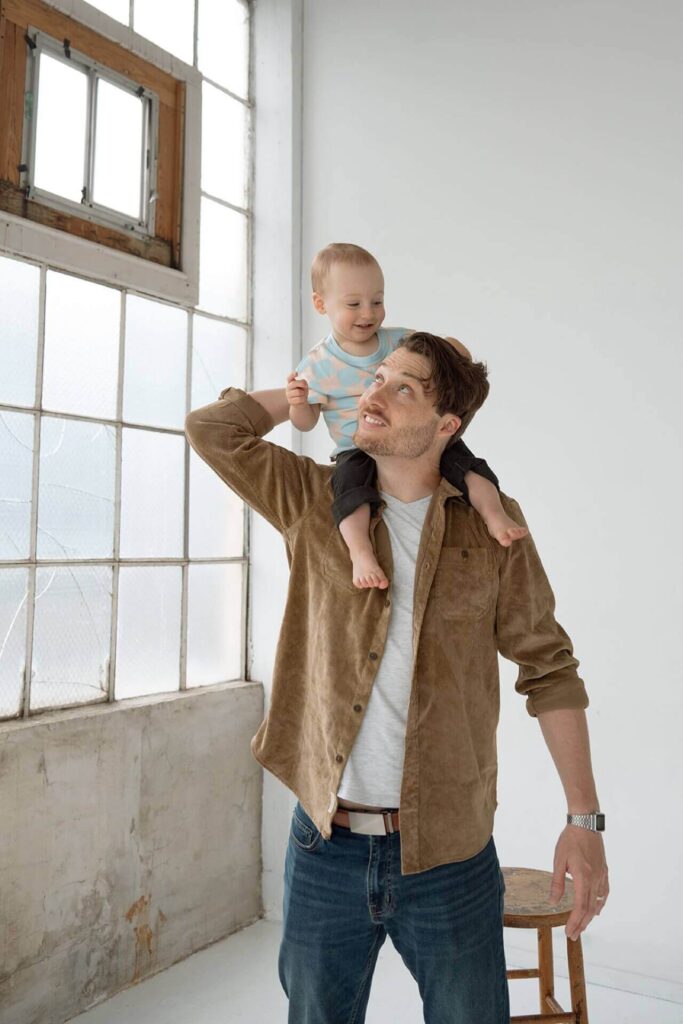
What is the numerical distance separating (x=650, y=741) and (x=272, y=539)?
1677mm

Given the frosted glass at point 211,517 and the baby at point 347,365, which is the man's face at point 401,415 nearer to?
the baby at point 347,365

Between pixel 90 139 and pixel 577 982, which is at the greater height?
pixel 90 139

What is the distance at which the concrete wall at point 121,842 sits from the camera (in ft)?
8.63

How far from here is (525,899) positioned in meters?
2.36

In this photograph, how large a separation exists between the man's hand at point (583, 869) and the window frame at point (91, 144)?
8.17ft

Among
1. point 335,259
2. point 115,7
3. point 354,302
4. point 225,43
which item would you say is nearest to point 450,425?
point 354,302

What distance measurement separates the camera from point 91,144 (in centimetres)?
310

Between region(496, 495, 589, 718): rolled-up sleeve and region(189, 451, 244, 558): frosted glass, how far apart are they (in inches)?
75.8

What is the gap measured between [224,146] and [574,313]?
1738 mm

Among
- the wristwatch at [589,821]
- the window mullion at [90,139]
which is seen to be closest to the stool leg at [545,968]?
the wristwatch at [589,821]

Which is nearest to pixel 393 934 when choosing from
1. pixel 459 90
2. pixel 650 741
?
pixel 650 741

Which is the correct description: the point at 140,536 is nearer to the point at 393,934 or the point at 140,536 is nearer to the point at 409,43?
the point at 393,934

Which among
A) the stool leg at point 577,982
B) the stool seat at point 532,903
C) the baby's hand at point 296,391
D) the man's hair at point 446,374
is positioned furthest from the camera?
the stool leg at point 577,982

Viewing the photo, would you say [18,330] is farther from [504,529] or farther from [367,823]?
[367,823]
